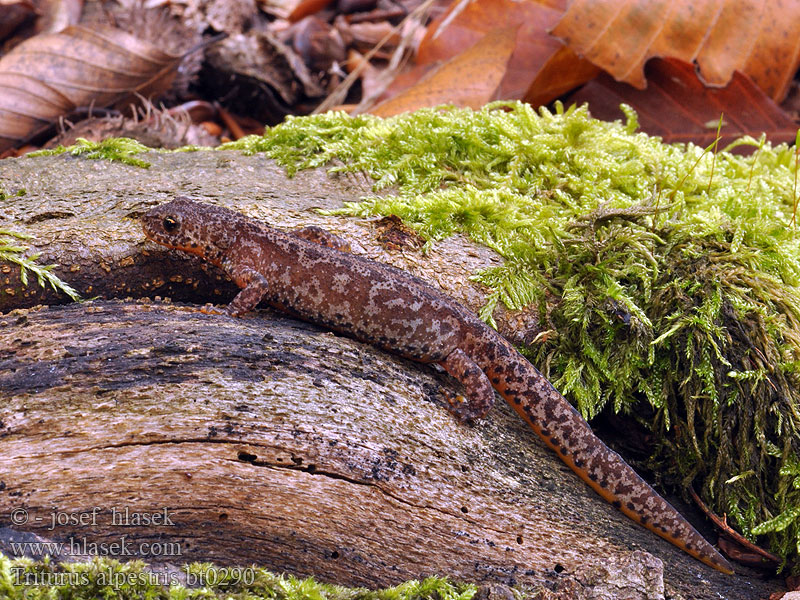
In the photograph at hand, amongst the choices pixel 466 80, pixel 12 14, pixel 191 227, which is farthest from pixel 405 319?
pixel 12 14

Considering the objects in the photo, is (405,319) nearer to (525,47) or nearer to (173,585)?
(173,585)

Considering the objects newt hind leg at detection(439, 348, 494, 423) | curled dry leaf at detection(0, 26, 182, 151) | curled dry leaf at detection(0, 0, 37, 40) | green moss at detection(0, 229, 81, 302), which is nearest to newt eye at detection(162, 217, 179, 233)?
green moss at detection(0, 229, 81, 302)

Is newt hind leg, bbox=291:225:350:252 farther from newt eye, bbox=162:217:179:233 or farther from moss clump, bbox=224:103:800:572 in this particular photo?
newt eye, bbox=162:217:179:233

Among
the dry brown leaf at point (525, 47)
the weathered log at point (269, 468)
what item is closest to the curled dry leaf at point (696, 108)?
the dry brown leaf at point (525, 47)

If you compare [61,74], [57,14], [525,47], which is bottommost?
[61,74]

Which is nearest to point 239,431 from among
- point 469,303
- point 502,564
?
point 502,564

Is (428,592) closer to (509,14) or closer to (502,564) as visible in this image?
(502,564)

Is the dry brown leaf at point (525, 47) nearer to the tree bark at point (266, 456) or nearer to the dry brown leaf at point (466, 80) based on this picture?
the dry brown leaf at point (466, 80)

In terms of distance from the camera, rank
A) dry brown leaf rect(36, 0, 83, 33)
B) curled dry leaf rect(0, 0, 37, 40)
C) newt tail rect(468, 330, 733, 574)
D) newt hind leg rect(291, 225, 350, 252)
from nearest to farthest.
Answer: newt tail rect(468, 330, 733, 574), newt hind leg rect(291, 225, 350, 252), curled dry leaf rect(0, 0, 37, 40), dry brown leaf rect(36, 0, 83, 33)
